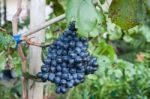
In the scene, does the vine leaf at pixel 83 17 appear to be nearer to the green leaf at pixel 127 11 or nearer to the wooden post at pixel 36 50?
the green leaf at pixel 127 11

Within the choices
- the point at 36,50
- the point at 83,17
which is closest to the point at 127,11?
the point at 83,17

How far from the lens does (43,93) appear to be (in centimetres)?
165

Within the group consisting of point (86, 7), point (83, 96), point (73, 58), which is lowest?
point (83, 96)

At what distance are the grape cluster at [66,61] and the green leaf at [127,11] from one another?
0.14 meters

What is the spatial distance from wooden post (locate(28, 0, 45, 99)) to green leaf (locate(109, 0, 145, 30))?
28 cm

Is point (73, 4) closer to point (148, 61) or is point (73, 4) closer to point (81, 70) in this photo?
point (81, 70)

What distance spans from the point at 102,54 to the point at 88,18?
4.38ft

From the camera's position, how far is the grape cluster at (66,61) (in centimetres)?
137

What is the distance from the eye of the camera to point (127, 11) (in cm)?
126

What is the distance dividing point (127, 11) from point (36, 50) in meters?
0.35

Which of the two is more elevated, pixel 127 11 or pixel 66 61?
pixel 127 11

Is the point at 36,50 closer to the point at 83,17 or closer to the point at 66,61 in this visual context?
the point at 66,61

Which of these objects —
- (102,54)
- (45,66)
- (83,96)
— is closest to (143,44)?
(102,54)

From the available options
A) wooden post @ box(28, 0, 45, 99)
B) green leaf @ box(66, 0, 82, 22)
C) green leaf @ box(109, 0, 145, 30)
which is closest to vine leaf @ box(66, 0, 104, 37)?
green leaf @ box(66, 0, 82, 22)
